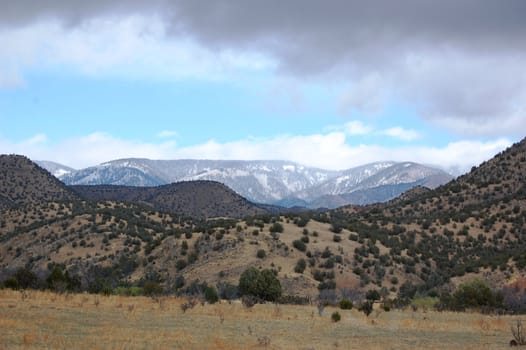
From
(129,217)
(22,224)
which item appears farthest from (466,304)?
(22,224)

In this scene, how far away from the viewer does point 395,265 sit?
71.8m

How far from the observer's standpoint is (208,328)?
25.4m

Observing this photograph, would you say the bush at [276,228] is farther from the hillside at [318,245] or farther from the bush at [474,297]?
the bush at [474,297]

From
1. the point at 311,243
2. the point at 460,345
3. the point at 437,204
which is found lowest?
the point at 460,345

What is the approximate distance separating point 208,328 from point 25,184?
441 ft

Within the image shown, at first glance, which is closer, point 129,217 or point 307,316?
point 307,316

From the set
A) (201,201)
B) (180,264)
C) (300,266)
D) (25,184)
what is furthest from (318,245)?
(201,201)

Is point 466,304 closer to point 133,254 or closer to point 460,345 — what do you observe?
point 460,345

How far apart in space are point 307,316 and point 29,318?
46.6 ft

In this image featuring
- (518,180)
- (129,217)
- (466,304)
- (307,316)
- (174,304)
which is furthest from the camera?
(129,217)

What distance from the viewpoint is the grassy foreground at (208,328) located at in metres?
20.4

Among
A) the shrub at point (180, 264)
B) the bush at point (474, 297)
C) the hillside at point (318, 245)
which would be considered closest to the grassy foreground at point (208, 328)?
the bush at point (474, 297)

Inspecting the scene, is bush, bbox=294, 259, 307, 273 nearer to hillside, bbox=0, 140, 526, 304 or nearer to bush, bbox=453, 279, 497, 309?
hillside, bbox=0, 140, 526, 304

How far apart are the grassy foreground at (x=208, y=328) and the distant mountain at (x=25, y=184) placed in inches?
4406
